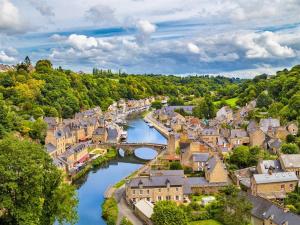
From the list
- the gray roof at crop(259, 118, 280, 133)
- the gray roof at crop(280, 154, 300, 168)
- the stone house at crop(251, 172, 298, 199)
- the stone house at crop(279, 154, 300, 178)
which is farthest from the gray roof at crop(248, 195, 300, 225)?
the gray roof at crop(259, 118, 280, 133)

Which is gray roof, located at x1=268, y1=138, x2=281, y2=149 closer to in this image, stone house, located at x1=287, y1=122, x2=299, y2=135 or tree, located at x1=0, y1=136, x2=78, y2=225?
stone house, located at x1=287, y1=122, x2=299, y2=135

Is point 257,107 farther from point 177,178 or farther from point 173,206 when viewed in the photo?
point 173,206

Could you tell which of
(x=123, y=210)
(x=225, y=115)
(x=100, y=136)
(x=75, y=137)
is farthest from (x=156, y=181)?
(x=225, y=115)

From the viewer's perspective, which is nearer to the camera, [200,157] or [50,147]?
[200,157]

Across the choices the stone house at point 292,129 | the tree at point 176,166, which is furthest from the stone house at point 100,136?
the stone house at point 292,129

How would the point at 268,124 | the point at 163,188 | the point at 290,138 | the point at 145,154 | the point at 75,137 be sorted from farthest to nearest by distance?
the point at 75,137
the point at 145,154
the point at 268,124
the point at 290,138
the point at 163,188

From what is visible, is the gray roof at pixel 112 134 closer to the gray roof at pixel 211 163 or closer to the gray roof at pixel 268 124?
the gray roof at pixel 268 124

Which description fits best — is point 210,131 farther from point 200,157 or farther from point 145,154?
point 200,157
